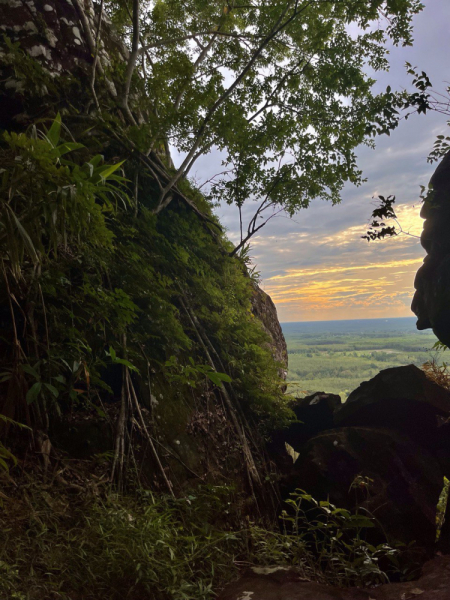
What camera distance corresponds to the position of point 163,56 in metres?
8.32

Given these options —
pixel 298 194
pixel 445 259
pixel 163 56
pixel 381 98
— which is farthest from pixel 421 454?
pixel 163 56

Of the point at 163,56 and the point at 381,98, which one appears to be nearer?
the point at 381,98

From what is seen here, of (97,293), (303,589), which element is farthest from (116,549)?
(97,293)

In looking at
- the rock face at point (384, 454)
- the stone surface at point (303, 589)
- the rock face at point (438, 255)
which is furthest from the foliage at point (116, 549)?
the rock face at point (438, 255)

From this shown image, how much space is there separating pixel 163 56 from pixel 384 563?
1052cm

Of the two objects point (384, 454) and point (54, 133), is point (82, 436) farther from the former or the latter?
point (384, 454)

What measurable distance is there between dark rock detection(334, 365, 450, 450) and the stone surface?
401 centimetres

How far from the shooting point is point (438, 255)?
790 cm

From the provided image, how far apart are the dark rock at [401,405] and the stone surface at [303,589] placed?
4.01m

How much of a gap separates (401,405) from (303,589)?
505 cm

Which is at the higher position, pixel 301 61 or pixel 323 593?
pixel 301 61

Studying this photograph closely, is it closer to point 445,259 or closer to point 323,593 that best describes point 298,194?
point 445,259

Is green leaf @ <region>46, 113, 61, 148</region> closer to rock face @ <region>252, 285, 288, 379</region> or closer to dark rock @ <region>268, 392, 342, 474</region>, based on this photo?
dark rock @ <region>268, 392, 342, 474</region>

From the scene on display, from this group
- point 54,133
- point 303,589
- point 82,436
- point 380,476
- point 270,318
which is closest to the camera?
point 54,133
